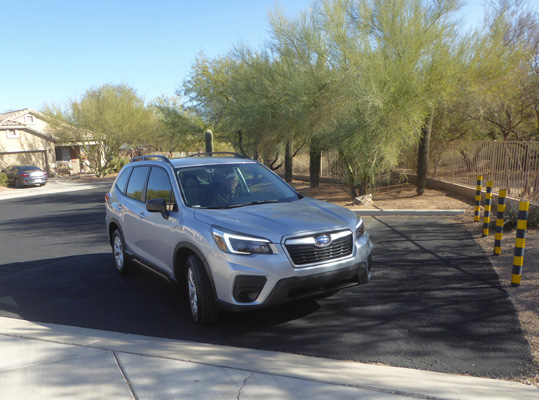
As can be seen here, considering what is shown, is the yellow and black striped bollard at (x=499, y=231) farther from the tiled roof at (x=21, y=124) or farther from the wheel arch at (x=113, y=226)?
the tiled roof at (x=21, y=124)

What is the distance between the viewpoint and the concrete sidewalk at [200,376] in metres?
3.28

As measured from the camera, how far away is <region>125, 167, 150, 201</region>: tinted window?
6.24 metres

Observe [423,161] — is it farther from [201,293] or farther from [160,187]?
[201,293]

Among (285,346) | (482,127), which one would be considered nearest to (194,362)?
(285,346)

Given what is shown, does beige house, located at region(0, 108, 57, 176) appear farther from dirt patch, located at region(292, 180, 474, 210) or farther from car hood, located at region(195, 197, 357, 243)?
car hood, located at region(195, 197, 357, 243)

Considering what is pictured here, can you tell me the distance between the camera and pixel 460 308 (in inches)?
202

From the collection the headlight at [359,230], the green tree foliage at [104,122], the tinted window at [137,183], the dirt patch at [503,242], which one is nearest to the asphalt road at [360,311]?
the dirt patch at [503,242]

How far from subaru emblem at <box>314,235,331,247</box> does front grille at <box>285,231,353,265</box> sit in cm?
3

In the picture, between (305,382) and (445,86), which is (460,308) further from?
(445,86)

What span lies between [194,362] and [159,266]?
6.48ft

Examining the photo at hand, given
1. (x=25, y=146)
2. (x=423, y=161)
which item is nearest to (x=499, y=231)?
(x=423, y=161)

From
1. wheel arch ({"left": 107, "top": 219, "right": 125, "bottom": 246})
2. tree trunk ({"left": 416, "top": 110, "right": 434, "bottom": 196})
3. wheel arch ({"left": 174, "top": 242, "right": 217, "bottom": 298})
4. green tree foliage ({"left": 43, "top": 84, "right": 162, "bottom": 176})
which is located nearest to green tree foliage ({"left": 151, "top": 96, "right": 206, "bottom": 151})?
green tree foliage ({"left": 43, "top": 84, "right": 162, "bottom": 176})

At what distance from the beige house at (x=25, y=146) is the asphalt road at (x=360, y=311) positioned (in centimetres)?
3446

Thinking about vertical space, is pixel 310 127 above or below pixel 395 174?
above
